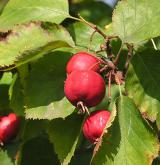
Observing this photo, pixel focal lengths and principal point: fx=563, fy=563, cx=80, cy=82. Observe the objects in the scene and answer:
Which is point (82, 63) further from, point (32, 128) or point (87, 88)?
point (32, 128)

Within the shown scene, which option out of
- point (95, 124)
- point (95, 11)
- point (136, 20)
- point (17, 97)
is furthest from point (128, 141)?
point (95, 11)

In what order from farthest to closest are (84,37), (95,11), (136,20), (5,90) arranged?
(95,11) → (5,90) → (84,37) → (136,20)

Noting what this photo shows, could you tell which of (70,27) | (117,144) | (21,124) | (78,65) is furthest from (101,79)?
(21,124)

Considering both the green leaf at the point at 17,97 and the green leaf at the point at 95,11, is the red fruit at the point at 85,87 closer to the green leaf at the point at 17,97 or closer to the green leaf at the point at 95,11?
the green leaf at the point at 17,97

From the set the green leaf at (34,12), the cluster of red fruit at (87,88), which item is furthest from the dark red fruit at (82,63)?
the green leaf at (34,12)

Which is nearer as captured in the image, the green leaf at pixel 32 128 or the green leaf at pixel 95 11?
the green leaf at pixel 32 128

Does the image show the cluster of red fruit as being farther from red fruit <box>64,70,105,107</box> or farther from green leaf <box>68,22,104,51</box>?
green leaf <box>68,22,104,51</box>
